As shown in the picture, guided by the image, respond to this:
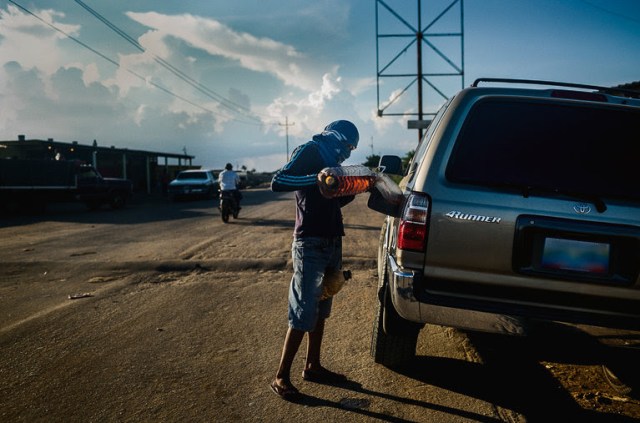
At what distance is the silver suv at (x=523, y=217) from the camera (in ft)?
7.49

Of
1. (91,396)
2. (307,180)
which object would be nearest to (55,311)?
(91,396)

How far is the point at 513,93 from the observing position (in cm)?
263

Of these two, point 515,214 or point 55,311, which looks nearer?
point 515,214

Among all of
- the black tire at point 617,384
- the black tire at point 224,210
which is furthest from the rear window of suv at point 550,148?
the black tire at point 224,210

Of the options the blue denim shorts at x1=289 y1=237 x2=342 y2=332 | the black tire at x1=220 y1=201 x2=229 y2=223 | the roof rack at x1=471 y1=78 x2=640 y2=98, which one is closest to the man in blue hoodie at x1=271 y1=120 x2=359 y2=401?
the blue denim shorts at x1=289 y1=237 x2=342 y2=332

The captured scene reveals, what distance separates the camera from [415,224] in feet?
8.03

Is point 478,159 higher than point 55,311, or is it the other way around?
point 478,159

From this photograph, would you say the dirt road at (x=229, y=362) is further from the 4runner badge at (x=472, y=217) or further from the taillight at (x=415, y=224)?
the taillight at (x=415, y=224)

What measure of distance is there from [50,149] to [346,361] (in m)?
35.4

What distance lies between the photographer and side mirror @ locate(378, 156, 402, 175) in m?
3.54

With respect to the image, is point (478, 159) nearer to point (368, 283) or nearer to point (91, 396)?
point (91, 396)

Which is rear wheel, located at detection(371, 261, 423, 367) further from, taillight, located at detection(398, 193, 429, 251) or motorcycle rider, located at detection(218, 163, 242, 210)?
motorcycle rider, located at detection(218, 163, 242, 210)

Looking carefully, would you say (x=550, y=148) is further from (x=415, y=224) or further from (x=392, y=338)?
(x=392, y=338)

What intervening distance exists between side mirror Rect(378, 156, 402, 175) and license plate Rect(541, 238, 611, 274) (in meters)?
1.48
